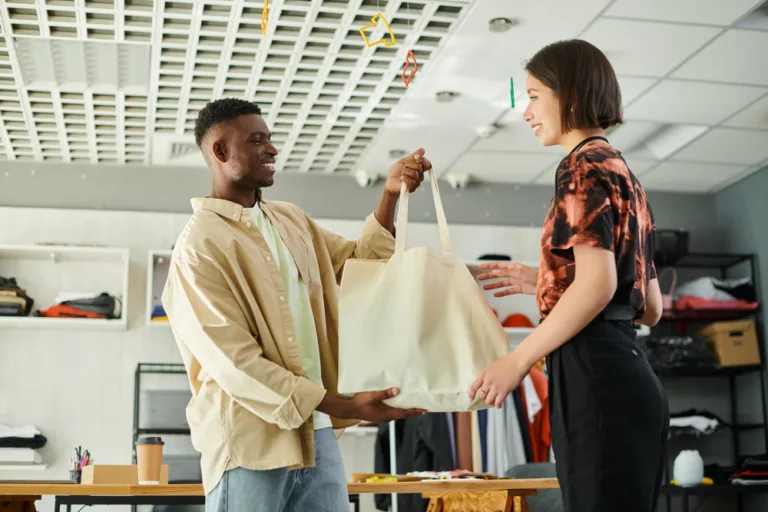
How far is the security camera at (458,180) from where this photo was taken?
682 centimetres

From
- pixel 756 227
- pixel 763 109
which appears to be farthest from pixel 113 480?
pixel 756 227

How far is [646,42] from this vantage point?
181 inches

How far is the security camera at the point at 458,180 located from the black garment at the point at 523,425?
1678 mm

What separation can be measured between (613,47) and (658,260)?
8.22 feet

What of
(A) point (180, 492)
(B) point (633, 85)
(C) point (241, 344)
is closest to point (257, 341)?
(C) point (241, 344)

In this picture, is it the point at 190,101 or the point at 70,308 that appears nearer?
the point at 190,101

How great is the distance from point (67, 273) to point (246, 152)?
14.5ft

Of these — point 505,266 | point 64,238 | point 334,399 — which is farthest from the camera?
point 64,238

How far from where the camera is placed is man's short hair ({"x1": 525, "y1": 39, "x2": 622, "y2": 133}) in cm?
177

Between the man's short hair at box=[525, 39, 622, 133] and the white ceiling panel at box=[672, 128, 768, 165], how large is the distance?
444cm

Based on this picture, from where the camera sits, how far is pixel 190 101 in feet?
17.4

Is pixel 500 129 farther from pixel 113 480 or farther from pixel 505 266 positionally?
pixel 505 266

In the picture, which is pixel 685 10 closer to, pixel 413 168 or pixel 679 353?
pixel 413 168

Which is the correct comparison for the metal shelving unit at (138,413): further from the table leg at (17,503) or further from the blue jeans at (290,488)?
the blue jeans at (290,488)
